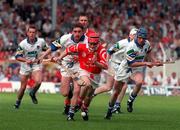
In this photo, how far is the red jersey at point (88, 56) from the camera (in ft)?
61.0

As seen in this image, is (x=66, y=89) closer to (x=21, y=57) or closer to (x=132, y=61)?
(x=132, y=61)

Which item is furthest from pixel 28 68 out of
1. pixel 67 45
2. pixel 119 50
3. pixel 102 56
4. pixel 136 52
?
pixel 102 56

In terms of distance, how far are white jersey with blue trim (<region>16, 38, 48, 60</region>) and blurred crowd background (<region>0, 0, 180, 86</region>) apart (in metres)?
12.4

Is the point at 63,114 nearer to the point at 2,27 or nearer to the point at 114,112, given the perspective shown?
the point at 114,112

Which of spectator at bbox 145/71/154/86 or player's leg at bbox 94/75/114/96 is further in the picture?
spectator at bbox 145/71/154/86

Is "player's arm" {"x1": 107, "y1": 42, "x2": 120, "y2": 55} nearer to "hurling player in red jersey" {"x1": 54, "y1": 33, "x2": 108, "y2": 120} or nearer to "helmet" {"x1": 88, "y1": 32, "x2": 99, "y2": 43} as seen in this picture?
"hurling player in red jersey" {"x1": 54, "y1": 33, "x2": 108, "y2": 120}

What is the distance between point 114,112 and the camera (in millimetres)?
22391

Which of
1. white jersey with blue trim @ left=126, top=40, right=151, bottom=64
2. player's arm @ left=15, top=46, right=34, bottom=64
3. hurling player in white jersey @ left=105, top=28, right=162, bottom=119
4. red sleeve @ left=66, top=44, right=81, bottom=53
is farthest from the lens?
player's arm @ left=15, top=46, right=34, bottom=64

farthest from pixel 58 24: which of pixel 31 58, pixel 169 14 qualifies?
pixel 31 58

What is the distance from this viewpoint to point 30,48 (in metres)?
24.6

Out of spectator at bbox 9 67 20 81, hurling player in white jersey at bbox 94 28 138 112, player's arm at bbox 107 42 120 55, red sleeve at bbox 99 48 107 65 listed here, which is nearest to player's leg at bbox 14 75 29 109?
hurling player in white jersey at bbox 94 28 138 112

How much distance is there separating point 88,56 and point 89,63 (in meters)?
0.17

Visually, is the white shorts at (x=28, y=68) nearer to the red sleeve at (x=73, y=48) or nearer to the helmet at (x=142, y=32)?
the helmet at (x=142, y=32)

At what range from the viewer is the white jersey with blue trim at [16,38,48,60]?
80.5ft
